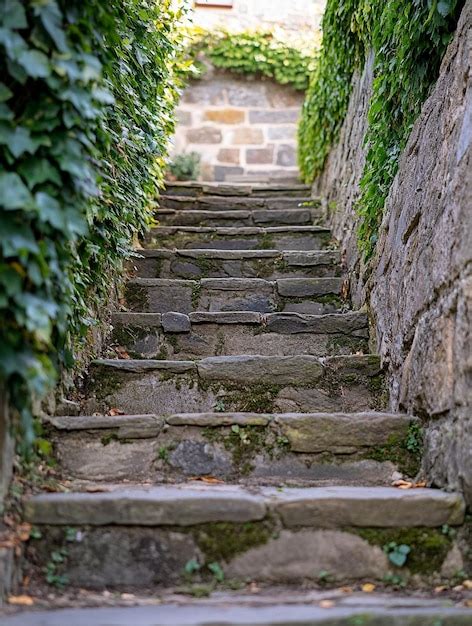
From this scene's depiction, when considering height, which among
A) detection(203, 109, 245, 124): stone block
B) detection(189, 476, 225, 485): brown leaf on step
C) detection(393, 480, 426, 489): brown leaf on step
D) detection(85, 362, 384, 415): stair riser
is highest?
detection(203, 109, 245, 124): stone block

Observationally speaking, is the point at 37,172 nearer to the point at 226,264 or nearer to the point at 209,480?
the point at 209,480

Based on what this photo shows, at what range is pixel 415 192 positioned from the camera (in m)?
2.69

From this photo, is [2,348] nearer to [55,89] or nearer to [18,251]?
[18,251]

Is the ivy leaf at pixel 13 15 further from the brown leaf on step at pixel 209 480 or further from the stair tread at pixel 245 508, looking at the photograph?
the brown leaf on step at pixel 209 480

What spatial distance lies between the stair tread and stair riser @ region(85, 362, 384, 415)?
817 millimetres

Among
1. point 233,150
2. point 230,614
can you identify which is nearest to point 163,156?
point 230,614

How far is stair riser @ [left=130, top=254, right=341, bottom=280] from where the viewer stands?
4117 mm

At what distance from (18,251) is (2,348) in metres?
0.22

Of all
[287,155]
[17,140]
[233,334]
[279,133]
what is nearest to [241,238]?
A: [233,334]

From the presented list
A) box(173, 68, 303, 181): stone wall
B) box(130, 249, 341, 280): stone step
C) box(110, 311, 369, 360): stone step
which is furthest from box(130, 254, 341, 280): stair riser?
box(173, 68, 303, 181): stone wall

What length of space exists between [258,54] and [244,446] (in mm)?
6349

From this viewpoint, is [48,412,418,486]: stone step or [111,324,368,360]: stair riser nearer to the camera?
[48,412,418,486]: stone step

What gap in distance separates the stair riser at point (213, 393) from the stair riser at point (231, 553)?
0.91 meters

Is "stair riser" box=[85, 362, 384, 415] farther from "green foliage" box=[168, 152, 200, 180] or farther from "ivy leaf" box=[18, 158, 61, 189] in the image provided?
"green foliage" box=[168, 152, 200, 180]
